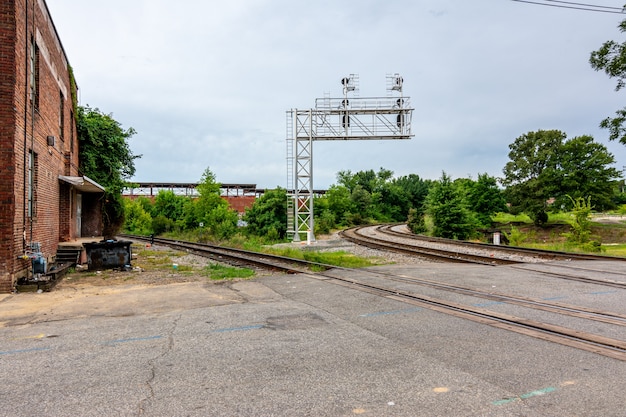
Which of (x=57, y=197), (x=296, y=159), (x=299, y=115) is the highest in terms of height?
(x=299, y=115)

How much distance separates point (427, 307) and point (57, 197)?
14.5 m

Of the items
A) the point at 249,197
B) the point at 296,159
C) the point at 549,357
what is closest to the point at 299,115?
the point at 296,159

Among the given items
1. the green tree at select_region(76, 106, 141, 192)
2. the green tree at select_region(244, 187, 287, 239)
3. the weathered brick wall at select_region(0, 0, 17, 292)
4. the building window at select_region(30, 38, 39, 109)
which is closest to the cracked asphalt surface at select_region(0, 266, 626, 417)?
the weathered brick wall at select_region(0, 0, 17, 292)

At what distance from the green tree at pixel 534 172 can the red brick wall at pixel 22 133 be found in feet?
159

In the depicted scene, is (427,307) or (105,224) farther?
(105,224)

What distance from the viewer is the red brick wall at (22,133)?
927 centimetres

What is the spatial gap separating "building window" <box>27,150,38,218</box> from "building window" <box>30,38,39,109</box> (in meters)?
1.51

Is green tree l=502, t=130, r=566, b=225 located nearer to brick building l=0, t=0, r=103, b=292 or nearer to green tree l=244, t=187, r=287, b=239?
green tree l=244, t=187, r=287, b=239

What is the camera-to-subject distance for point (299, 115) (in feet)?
82.6

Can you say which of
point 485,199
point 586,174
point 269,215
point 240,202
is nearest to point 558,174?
point 586,174

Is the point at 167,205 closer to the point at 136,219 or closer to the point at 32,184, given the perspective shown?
the point at 136,219

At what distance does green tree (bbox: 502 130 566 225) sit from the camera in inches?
1897

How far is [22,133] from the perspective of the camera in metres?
10.1

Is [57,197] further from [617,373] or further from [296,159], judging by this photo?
[617,373]
